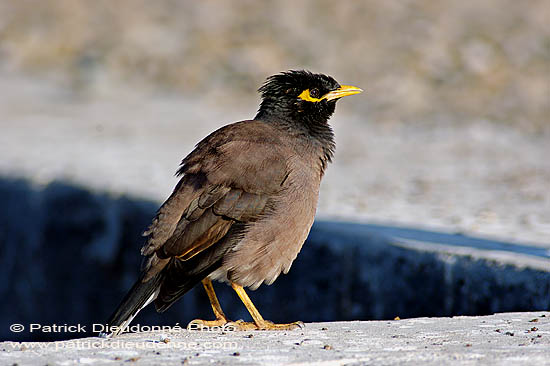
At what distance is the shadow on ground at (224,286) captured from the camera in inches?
267

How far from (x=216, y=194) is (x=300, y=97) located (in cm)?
120

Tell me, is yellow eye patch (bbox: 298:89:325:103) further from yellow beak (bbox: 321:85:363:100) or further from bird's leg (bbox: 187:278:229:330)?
bird's leg (bbox: 187:278:229:330)

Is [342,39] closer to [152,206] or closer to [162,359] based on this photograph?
[152,206]

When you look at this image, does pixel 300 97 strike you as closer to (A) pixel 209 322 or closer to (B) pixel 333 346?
(A) pixel 209 322

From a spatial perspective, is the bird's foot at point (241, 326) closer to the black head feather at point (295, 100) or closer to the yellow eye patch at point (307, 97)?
the black head feather at point (295, 100)

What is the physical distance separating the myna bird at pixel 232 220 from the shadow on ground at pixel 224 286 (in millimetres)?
1513

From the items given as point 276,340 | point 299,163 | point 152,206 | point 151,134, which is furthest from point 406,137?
point 276,340

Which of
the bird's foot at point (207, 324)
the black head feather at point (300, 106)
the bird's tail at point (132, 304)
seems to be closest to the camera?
the bird's tail at point (132, 304)

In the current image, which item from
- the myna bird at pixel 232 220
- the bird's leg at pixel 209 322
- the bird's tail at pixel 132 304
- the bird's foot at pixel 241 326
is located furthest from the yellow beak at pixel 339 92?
the bird's tail at pixel 132 304

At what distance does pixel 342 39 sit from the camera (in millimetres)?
18828

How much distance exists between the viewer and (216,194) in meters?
5.71

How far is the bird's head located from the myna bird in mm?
382

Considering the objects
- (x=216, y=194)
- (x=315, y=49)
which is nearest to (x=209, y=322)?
(x=216, y=194)

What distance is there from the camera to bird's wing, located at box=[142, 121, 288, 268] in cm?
563
